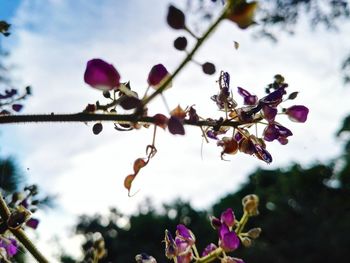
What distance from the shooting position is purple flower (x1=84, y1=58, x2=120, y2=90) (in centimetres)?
73

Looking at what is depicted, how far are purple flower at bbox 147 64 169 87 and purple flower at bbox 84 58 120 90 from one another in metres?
0.07

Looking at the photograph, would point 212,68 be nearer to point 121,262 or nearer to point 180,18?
point 180,18

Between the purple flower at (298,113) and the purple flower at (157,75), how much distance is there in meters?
0.35

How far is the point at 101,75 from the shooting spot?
2.40ft

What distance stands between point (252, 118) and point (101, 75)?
0.36 metres

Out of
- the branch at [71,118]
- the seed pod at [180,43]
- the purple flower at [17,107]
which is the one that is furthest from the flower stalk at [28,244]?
the purple flower at [17,107]

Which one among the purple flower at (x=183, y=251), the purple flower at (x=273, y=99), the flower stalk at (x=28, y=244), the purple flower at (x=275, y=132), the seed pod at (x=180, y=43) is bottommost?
the flower stalk at (x=28, y=244)

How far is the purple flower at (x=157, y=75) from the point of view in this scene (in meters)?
0.78

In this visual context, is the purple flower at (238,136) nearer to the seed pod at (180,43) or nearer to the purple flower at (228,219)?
the purple flower at (228,219)

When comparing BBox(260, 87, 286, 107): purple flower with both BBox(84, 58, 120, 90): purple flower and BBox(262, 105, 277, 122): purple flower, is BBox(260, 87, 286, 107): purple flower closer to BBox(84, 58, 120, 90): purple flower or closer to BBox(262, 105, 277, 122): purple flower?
BBox(262, 105, 277, 122): purple flower

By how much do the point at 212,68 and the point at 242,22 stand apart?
134 mm

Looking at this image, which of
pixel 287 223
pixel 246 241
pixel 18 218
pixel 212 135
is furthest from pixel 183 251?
pixel 287 223

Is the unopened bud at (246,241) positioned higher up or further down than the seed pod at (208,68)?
further down

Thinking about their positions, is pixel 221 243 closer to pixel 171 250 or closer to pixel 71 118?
pixel 171 250
